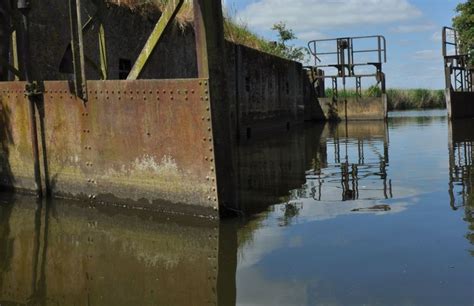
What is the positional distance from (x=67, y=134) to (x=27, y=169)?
39.2 inches

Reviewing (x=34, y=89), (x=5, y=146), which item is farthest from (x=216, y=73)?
(x=5, y=146)

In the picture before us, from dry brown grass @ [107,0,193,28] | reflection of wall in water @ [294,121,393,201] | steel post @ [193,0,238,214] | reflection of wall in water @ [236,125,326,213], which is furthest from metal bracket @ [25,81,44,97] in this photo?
dry brown grass @ [107,0,193,28]

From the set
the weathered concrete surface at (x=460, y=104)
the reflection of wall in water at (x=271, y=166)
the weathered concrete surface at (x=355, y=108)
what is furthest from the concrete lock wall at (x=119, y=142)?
the weathered concrete surface at (x=355, y=108)

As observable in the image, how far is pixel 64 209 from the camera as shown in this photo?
21.1ft

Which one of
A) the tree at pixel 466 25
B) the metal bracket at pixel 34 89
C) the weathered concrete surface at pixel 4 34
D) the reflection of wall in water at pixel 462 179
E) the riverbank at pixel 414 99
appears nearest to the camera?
the reflection of wall in water at pixel 462 179

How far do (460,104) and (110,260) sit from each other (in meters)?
22.6

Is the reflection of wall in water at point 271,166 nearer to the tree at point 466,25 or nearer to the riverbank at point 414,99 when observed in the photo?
the tree at point 466,25

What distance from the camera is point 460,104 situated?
24000mm

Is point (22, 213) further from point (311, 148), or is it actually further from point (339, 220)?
point (311, 148)

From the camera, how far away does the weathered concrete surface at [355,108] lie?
2608 cm

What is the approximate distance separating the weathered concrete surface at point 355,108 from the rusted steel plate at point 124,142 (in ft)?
68.8

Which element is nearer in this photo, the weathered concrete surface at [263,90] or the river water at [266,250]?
the river water at [266,250]

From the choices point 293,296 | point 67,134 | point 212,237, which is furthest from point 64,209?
point 293,296

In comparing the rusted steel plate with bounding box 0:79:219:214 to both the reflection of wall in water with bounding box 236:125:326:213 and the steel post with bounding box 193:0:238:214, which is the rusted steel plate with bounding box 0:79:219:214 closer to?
the steel post with bounding box 193:0:238:214
